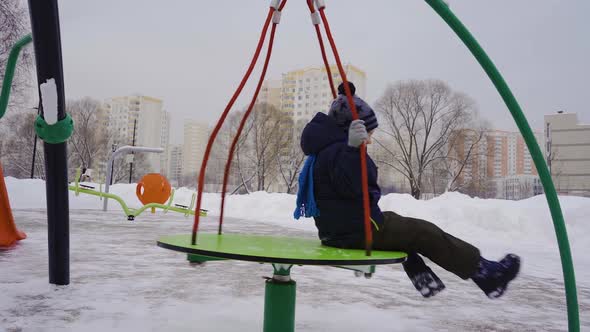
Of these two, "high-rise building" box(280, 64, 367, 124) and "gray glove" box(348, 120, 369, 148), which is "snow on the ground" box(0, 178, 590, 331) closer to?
"gray glove" box(348, 120, 369, 148)

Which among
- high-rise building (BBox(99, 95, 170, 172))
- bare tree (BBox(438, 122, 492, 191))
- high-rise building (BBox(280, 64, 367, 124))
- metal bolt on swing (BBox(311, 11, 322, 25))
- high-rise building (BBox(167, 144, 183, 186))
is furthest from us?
high-rise building (BBox(167, 144, 183, 186))

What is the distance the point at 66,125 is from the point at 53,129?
7 centimetres

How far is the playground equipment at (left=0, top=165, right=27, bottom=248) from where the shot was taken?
15.3 feet

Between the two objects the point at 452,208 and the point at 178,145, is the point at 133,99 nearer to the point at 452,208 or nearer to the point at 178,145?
the point at 178,145

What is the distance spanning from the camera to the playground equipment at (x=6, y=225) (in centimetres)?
468

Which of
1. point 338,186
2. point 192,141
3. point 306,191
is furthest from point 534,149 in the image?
point 192,141

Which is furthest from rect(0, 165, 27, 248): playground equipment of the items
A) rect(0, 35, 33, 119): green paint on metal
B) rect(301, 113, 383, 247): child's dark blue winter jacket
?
rect(301, 113, 383, 247): child's dark blue winter jacket

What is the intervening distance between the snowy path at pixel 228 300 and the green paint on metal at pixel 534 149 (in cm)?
79

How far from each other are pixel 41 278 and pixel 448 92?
23.0m

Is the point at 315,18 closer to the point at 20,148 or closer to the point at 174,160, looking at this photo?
the point at 20,148

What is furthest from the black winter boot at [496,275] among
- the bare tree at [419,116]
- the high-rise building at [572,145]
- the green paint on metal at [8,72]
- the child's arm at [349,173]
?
the high-rise building at [572,145]

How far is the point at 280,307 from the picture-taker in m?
1.69

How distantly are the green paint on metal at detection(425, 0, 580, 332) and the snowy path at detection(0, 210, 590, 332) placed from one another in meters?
0.79

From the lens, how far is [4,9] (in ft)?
34.9
